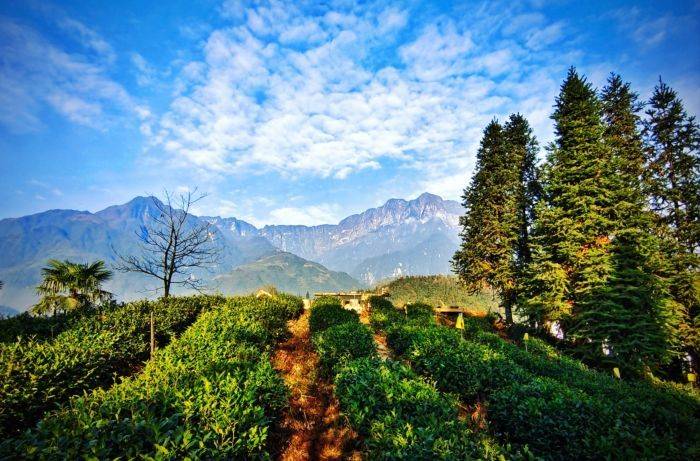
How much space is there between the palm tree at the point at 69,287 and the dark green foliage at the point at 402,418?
574 inches

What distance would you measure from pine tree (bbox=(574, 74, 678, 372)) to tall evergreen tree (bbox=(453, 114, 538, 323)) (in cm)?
605

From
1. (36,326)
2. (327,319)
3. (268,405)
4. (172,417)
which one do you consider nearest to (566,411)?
(268,405)

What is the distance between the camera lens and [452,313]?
91.1 feet

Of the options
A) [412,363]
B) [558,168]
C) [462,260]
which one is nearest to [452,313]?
[462,260]

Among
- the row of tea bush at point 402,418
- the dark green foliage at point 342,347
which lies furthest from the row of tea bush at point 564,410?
the dark green foliage at point 342,347

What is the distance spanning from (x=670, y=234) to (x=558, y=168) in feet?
25.0

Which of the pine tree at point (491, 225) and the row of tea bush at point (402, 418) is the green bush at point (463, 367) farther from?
the pine tree at point (491, 225)

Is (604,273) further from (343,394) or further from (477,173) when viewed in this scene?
(343,394)

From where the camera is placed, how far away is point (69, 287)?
15.0 m

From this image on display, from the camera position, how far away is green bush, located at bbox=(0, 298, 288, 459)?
2.98 metres

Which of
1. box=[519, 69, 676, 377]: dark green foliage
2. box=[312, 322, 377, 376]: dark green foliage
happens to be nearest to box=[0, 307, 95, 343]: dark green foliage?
box=[312, 322, 377, 376]: dark green foliage

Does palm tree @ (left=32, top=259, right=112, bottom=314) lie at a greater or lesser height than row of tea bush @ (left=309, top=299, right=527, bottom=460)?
greater

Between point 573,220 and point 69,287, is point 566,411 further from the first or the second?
point 69,287

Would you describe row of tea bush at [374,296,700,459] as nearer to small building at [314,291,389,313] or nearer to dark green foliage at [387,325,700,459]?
dark green foliage at [387,325,700,459]
